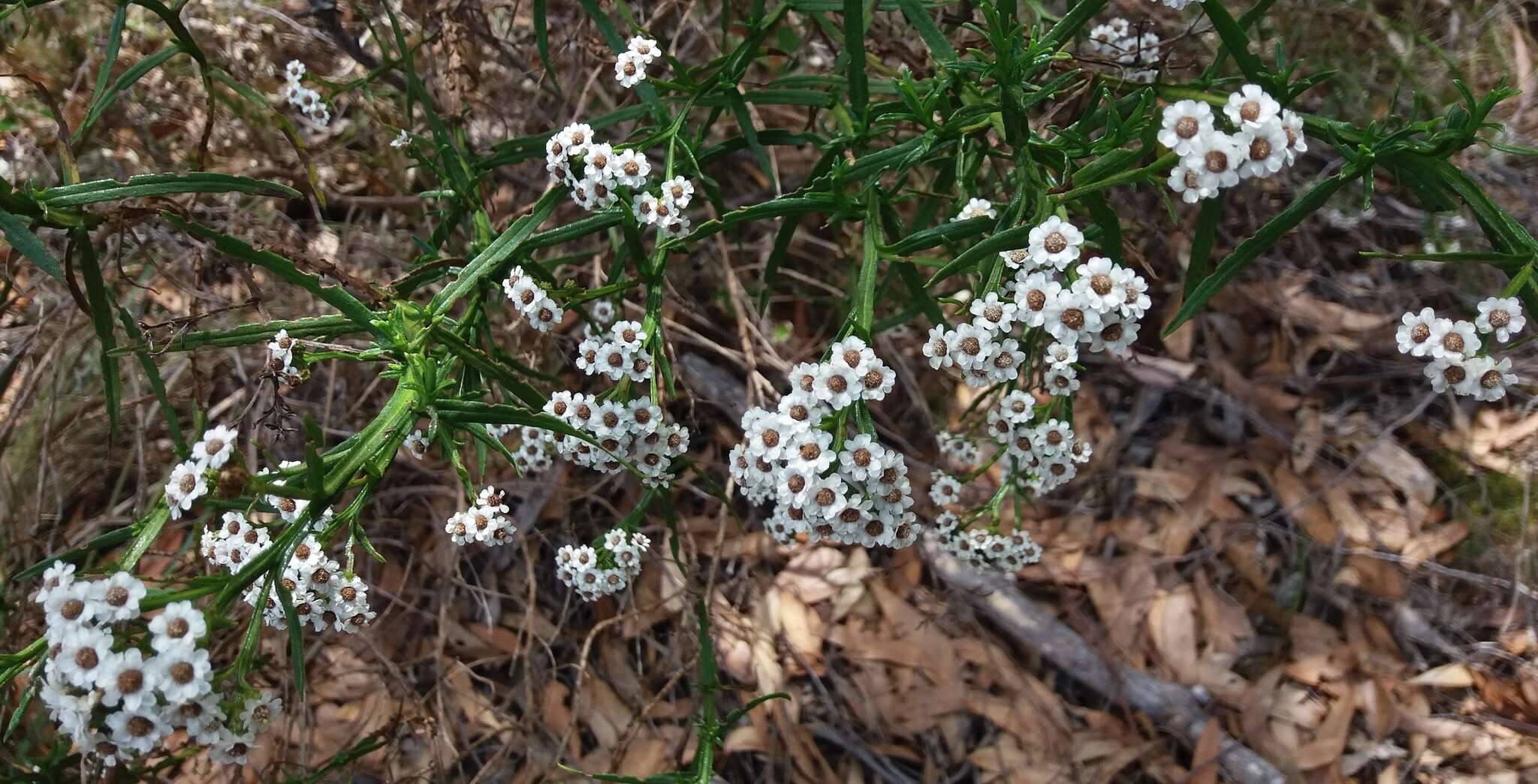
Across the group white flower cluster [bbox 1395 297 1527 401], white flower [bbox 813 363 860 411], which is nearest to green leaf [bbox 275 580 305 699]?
white flower [bbox 813 363 860 411]

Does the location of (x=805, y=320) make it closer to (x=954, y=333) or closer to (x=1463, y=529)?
(x=954, y=333)

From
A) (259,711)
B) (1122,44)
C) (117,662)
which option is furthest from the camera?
(1122,44)

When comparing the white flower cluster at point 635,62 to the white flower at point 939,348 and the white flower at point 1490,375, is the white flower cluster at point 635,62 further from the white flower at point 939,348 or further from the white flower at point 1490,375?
the white flower at point 1490,375

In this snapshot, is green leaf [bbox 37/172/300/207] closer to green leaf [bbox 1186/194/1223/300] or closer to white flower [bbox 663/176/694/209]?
white flower [bbox 663/176/694/209]

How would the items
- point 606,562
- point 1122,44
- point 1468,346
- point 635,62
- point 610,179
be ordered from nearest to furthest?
1. point 1468,346
2. point 610,179
3. point 635,62
4. point 606,562
5. point 1122,44

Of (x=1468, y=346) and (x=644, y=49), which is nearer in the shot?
(x=1468, y=346)

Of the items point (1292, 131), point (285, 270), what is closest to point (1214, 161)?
point (1292, 131)

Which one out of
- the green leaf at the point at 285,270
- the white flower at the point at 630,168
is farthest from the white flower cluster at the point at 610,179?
the green leaf at the point at 285,270

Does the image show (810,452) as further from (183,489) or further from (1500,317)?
(1500,317)
